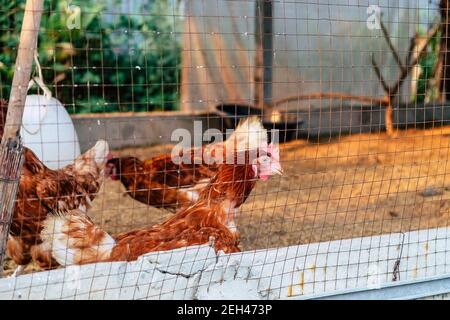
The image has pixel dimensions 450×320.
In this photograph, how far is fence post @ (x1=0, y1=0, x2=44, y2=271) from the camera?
6.07 feet

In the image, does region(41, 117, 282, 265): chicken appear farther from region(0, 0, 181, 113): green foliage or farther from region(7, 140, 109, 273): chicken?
region(0, 0, 181, 113): green foliage

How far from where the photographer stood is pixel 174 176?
327 centimetres

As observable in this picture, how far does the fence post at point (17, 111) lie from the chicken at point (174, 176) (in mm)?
1100

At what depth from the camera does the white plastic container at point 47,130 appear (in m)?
2.83

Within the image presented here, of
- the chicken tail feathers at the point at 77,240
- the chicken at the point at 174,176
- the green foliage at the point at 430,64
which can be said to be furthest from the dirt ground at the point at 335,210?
the green foliage at the point at 430,64

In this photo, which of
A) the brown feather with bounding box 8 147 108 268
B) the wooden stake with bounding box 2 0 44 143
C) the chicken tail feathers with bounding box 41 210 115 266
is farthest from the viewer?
the brown feather with bounding box 8 147 108 268

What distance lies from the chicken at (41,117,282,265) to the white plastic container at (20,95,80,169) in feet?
1.86

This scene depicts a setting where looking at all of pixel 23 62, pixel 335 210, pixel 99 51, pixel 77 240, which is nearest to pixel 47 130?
pixel 77 240

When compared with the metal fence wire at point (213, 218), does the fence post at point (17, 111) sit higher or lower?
higher

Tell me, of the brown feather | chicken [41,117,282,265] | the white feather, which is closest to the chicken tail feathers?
chicken [41,117,282,265]

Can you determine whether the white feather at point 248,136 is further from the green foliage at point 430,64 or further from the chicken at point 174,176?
the green foliage at point 430,64

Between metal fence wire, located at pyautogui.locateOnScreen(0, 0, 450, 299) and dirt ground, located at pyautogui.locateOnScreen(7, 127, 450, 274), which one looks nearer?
metal fence wire, located at pyautogui.locateOnScreen(0, 0, 450, 299)

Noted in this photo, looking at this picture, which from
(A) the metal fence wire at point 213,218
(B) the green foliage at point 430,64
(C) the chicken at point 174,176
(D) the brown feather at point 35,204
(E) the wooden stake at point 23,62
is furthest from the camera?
(B) the green foliage at point 430,64
